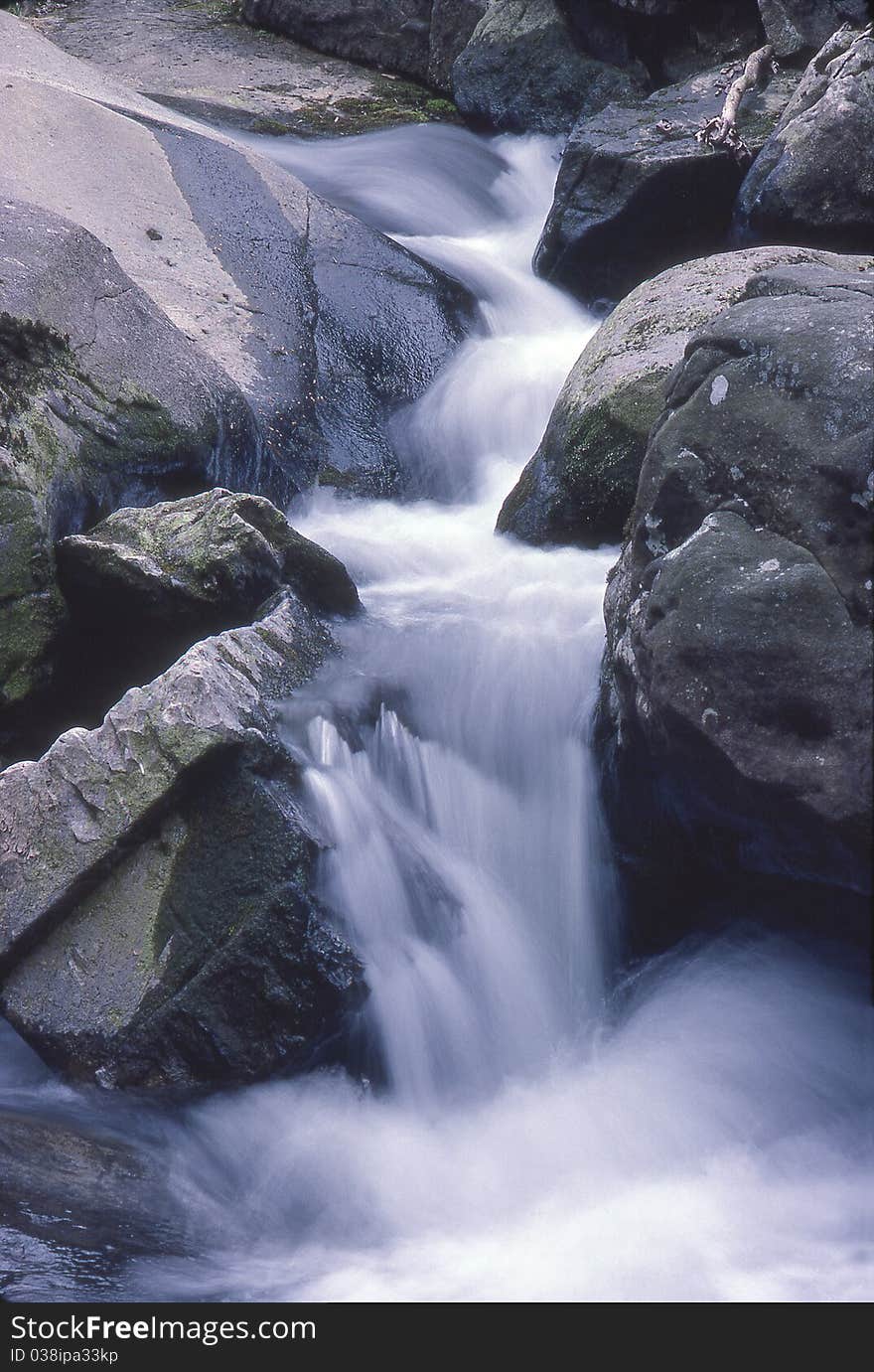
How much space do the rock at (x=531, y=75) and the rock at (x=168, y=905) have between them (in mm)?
8880

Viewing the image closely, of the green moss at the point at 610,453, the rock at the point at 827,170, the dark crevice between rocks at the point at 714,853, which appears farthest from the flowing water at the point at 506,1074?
the rock at the point at 827,170

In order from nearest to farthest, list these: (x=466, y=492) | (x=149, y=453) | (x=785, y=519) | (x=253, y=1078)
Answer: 1. (x=785, y=519)
2. (x=253, y=1078)
3. (x=149, y=453)
4. (x=466, y=492)

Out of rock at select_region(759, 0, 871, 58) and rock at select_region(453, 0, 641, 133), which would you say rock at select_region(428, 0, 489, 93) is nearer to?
rock at select_region(453, 0, 641, 133)

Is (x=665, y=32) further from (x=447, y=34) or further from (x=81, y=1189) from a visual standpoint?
(x=81, y=1189)

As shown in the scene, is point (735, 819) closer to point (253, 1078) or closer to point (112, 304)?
point (253, 1078)

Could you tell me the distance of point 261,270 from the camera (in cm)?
718

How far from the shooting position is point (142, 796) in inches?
141

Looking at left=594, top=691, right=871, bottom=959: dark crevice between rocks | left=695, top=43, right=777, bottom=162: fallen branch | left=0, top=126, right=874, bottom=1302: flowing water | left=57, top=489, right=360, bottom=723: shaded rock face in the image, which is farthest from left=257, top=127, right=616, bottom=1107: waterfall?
left=695, top=43, right=777, bottom=162: fallen branch

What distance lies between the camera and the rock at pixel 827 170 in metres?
6.55

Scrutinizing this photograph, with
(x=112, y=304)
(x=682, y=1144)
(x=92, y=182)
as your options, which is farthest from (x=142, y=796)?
(x=92, y=182)

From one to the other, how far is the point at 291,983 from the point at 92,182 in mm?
→ 5701

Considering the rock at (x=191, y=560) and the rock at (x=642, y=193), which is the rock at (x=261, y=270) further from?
the rock at (x=191, y=560)

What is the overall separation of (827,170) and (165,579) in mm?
4736

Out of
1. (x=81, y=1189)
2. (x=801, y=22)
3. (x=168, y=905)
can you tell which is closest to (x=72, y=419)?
(x=168, y=905)
